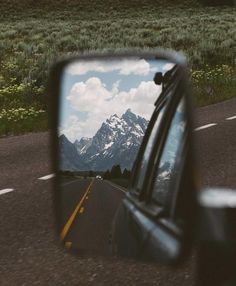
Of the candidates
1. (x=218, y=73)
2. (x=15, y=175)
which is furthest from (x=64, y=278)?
(x=218, y=73)

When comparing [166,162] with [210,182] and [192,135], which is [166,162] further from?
[210,182]

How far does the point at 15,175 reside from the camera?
1032cm

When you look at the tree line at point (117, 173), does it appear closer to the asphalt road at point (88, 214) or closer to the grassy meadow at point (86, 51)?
the asphalt road at point (88, 214)

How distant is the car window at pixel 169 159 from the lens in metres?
1.32

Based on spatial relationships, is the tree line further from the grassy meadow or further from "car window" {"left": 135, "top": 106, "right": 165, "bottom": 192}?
the grassy meadow

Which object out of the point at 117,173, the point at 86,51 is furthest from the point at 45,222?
the point at 86,51

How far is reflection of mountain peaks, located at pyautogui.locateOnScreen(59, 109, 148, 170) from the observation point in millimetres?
1394

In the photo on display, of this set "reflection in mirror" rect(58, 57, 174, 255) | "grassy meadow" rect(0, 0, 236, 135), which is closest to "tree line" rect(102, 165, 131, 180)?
"reflection in mirror" rect(58, 57, 174, 255)

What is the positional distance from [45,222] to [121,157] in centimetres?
585

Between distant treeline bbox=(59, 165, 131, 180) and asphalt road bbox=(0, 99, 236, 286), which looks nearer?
distant treeline bbox=(59, 165, 131, 180)

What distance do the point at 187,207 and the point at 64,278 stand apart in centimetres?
419

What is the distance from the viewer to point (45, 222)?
7.16m

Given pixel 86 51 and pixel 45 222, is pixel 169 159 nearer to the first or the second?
Result: pixel 45 222

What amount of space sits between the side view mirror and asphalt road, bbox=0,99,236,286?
8 centimetres
